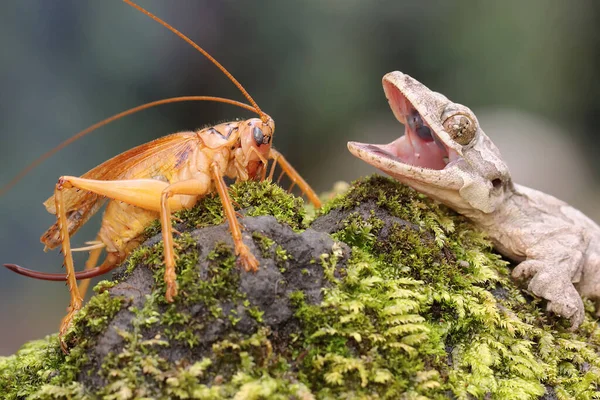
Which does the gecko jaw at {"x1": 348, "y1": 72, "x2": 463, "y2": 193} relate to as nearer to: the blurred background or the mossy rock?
the mossy rock

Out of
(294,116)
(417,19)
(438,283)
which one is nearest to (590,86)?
(417,19)

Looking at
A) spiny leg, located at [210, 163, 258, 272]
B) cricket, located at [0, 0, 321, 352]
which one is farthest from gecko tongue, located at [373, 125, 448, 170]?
spiny leg, located at [210, 163, 258, 272]

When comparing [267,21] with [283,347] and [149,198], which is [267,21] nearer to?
[149,198]

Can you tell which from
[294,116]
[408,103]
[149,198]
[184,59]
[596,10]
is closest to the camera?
[149,198]

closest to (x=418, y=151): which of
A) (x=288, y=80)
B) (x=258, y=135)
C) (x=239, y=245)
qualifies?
(x=258, y=135)

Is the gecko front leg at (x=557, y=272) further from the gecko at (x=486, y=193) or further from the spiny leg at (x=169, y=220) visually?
the spiny leg at (x=169, y=220)

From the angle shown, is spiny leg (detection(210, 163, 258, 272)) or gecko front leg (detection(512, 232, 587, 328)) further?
gecko front leg (detection(512, 232, 587, 328))

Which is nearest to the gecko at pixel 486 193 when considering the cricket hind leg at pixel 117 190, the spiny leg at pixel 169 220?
the spiny leg at pixel 169 220
